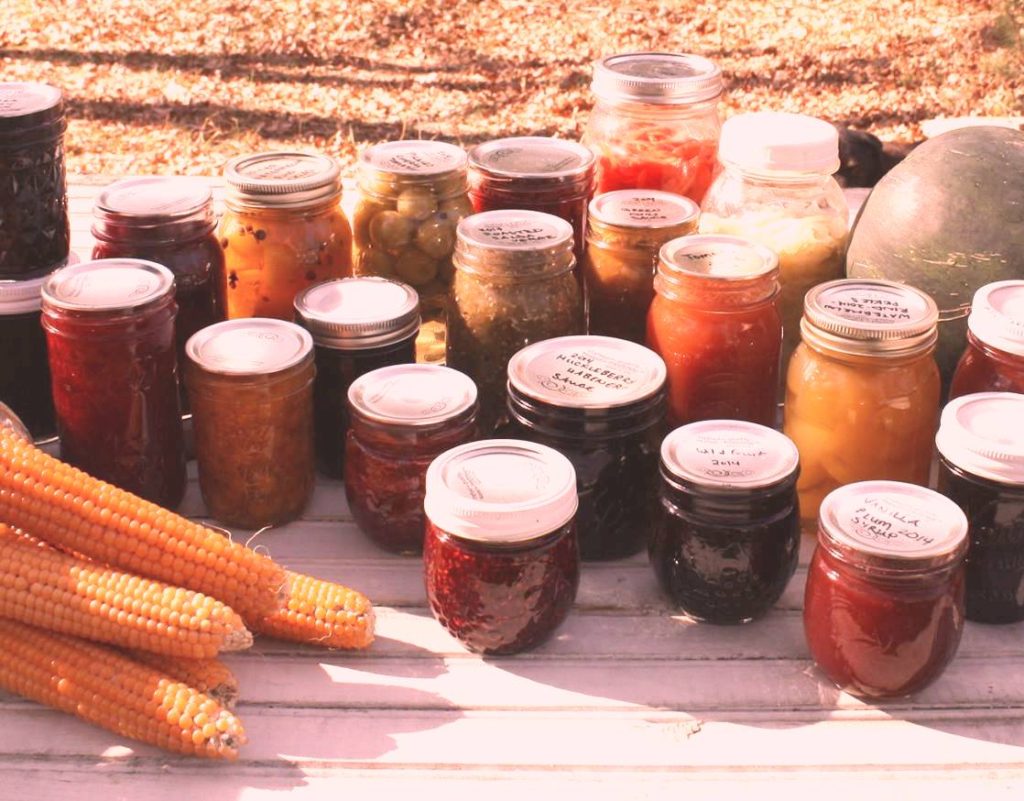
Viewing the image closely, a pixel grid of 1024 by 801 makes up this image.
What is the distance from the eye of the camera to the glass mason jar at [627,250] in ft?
8.68

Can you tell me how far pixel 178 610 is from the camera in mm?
1951

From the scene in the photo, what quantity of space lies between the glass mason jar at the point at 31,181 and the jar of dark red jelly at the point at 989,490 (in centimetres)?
170

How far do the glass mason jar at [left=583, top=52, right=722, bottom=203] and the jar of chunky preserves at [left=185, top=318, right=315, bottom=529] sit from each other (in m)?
0.86

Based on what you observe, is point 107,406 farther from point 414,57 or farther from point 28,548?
point 414,57

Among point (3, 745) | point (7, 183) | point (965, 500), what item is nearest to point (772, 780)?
point (965, 500)

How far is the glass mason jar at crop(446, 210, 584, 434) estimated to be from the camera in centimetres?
251

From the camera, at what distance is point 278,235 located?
2729 millimetres

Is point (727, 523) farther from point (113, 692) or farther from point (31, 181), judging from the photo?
point (31, 181)

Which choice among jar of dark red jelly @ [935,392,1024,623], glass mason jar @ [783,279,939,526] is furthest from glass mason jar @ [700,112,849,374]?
jar of dark red jelly @ [935,392,1024,623]

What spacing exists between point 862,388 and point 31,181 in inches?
62.1

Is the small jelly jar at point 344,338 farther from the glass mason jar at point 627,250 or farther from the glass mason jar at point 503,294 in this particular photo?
the glass mason jar at point 627,250

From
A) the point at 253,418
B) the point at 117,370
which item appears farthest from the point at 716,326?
the point at 117,370

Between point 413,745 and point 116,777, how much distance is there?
41 centimetres

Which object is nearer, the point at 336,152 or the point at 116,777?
the point at 116,777
